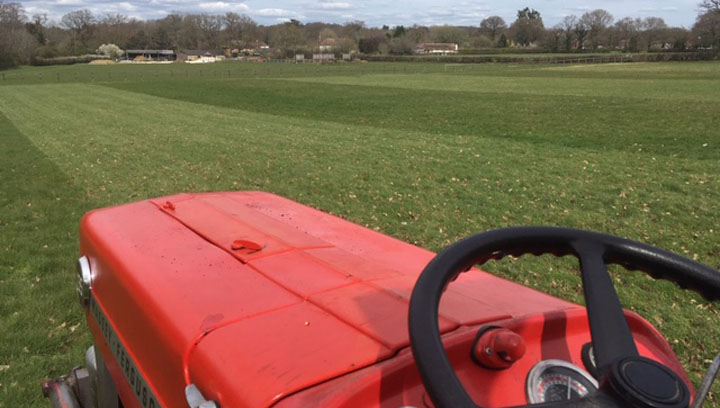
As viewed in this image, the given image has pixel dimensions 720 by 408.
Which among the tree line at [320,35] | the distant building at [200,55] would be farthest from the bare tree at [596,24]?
the distant building at [200,55]

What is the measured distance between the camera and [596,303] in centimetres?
126

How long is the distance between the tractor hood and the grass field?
2.13 m

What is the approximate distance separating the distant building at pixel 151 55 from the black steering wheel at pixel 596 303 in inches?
→ 5809

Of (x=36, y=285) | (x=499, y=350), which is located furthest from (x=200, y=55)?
(x=499, y=350)

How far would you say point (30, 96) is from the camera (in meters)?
32.8

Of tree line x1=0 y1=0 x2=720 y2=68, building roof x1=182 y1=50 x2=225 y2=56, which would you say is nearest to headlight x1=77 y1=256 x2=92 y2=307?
tree line x1=0 y1=0 x2=720 y2=68

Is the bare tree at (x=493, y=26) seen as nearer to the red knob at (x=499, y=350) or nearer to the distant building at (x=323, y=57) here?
the distant building at (x=323, y=57)

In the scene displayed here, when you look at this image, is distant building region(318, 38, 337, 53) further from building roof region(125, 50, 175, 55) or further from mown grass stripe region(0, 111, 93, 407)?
mown grass stripe region(0, 111, 93, 407)

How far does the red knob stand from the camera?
136 cm

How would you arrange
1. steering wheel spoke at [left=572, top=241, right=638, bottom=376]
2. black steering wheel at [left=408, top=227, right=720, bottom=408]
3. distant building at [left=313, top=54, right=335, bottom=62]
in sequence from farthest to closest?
distant building at [left=313, top=54, right=335, bottom=62] → steering wheel spoke at [left=572, top=241, right=638, bottom=376] → black steering wheel at [left=408, top=227, right=720, bottom=408]

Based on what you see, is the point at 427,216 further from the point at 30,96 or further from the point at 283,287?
the point at 30,96

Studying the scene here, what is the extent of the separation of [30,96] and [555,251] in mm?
37837

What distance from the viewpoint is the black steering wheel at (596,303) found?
3.09 ft

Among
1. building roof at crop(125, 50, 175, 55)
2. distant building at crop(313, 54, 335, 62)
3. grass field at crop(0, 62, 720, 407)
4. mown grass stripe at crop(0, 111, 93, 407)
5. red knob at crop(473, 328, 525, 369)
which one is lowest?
mown grass stripe at crop(0, 111, 93, 407)
